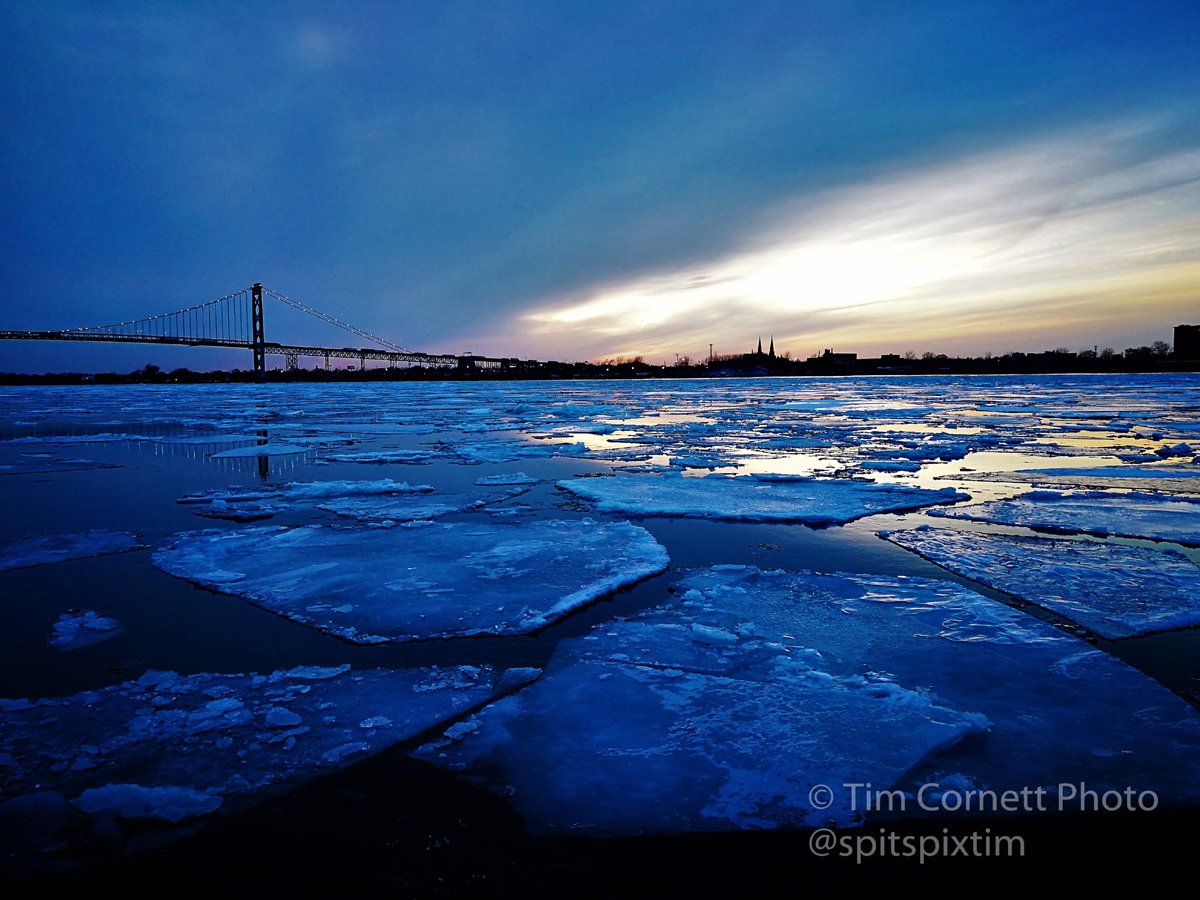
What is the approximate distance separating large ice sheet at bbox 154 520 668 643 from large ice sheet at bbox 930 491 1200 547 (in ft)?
9.05

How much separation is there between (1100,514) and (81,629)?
6.21 m

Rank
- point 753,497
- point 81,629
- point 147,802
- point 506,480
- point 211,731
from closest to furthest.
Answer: point 147,802 < point 211,731 < point 81,629 < point 753,497 < point 506,480

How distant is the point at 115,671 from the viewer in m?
2.15

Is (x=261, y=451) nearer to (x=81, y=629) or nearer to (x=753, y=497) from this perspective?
(x=81, y=629)

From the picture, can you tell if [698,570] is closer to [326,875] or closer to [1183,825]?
[1183,825]

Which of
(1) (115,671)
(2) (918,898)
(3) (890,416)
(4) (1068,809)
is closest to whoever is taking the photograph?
(2) (918,898)

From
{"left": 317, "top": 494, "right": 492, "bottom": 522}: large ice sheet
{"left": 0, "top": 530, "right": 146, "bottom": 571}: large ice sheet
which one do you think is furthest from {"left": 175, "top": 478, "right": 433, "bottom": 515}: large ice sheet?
{"left": 0, "top": 530, "right": 146, "bottom": 571}: large ice sheet

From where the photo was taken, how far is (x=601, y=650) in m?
2.35

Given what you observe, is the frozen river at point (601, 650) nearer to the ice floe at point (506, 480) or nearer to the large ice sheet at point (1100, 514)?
the large ice sheet at point (1100, 514)

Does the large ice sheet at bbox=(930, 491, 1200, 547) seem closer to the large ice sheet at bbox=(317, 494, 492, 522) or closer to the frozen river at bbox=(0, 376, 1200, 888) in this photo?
the frozen river at bbox=(0, 376, 1200, 888)

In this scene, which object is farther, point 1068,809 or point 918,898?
point 1068,809

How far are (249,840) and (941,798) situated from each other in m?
1.70

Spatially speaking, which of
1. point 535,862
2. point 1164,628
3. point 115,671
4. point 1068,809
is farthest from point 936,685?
point 115,671

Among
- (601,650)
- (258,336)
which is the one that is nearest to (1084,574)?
(601,650)
